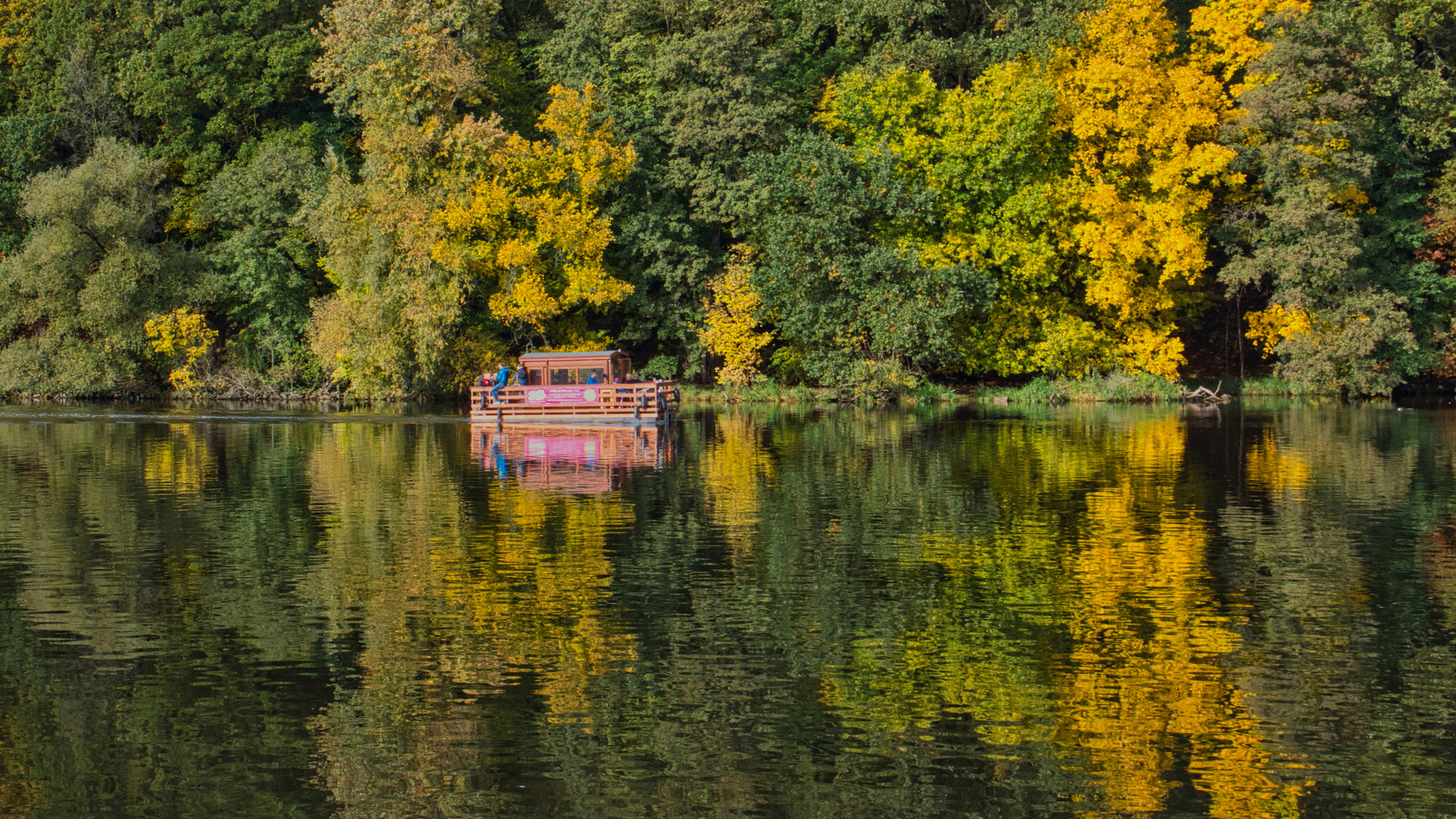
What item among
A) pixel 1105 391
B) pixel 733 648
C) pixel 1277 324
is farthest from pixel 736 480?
pixel 1277 324

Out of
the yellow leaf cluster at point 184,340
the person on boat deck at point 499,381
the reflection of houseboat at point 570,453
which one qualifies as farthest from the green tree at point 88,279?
the reflection of houseboat at point 570,453

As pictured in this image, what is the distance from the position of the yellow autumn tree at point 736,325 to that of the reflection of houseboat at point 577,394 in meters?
11.2

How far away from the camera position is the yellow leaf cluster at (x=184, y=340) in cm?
6469

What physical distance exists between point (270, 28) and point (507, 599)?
63.4 m

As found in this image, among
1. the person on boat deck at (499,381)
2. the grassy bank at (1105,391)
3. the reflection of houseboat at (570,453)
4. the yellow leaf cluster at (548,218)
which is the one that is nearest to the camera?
the reflection of houseboat at (570,453)

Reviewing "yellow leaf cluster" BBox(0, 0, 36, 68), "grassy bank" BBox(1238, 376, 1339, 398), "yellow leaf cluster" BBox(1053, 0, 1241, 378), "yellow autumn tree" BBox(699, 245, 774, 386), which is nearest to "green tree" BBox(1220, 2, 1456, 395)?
"grassy bank" BBox(1238, 376, 1339, 398)

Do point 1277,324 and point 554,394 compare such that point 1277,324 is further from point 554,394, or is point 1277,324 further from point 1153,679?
point 1153,679

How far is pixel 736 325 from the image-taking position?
Result: 6262cm

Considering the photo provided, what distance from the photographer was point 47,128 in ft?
230

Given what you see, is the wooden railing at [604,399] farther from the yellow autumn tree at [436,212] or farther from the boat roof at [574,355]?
the yellow autumn tree at [436,212]

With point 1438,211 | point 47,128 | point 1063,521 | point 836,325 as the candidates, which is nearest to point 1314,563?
point 1063,521

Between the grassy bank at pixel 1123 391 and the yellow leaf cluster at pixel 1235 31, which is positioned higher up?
the yellow leaf cluster at pixel 1235 31

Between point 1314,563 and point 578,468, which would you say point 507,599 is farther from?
point 578,468

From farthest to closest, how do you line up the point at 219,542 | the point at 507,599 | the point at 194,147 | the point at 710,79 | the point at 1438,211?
the point at 194,147
the point at 710,79
the point at 1438,211
the point at 219,542
the point at 507,599
